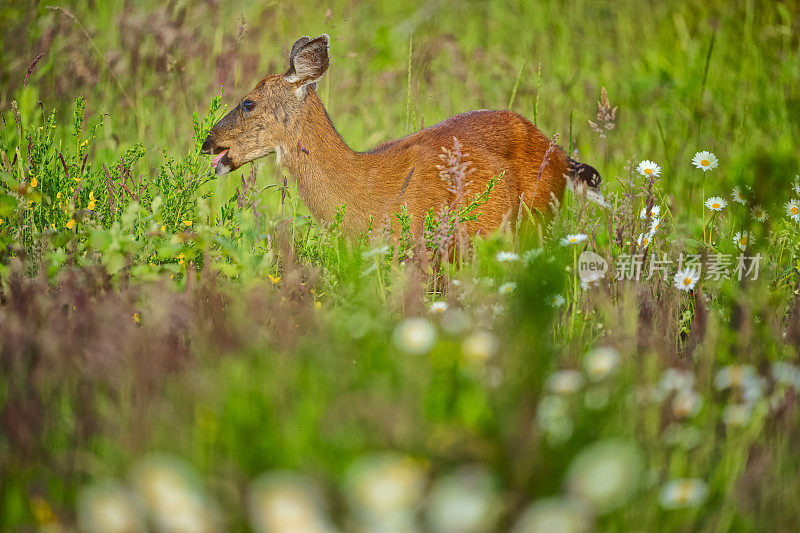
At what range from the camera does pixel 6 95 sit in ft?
14.9

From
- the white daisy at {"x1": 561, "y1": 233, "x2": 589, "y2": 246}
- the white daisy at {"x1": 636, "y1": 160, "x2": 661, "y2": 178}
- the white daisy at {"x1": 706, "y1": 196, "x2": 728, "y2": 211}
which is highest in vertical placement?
the white daisy at {"x1": 636, "y1": 160, "x2": 661, "y2": 178}

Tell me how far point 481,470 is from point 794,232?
257 cm

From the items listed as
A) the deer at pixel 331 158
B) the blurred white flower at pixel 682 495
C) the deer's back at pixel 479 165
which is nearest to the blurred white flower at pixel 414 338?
the blurred white flower at pixel 682 495

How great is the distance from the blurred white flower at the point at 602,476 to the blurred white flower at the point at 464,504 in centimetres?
13

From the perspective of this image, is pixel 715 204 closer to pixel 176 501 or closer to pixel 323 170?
pixel 323 170

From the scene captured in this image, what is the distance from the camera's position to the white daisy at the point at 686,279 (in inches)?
118

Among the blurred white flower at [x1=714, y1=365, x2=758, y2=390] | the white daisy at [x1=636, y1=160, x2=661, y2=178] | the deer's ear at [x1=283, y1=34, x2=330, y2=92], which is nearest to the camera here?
the blurred white flower at [x1=714, y1=365, x2=758, y2=390]

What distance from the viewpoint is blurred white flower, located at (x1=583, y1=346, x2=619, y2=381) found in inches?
74.0

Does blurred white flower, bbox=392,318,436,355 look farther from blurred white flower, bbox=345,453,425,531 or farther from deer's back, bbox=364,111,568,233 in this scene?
deer's back, bbox=364,111,568,233

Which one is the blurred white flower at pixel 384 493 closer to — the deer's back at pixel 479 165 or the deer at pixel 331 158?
the deer's back at pixel 479 165

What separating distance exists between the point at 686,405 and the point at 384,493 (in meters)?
1.00

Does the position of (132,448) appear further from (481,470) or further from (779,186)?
(779,186)

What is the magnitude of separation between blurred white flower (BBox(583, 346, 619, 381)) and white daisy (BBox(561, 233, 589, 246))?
851 mm

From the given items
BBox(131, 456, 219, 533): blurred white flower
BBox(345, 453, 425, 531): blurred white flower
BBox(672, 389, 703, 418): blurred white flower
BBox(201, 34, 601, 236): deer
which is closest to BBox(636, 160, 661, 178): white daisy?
BBox(201, 34, 601, 236): deer
